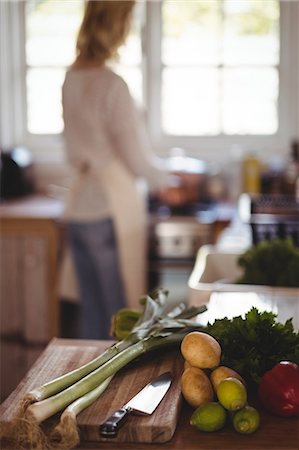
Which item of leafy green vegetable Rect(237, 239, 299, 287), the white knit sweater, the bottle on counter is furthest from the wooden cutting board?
the bottle on counter

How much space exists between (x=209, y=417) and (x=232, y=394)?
51 mm

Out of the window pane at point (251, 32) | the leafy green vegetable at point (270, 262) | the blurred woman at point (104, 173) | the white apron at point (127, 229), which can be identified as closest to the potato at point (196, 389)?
the leafy green vegetable at point (270, 262)

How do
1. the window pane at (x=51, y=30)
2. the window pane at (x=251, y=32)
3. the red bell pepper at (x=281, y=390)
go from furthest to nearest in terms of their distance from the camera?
the window pane at (x=51, y=30)
the window pane at (x=251, y=32)
the red bell pepper at (x=281, y=390)

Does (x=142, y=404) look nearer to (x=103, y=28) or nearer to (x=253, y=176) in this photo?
(x=103, y=28)

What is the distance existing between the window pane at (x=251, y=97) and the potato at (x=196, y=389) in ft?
10.6

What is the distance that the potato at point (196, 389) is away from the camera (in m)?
1.33

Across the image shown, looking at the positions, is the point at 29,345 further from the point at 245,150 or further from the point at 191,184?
the point at 245,150

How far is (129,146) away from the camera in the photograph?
10.9 ft

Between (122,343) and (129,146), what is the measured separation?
6.21ft

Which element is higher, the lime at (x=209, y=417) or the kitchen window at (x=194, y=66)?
the kitchen window at (x=194, y=66)

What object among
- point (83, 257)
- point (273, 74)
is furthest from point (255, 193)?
point (83, 257)

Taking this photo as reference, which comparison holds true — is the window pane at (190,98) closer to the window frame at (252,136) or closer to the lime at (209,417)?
the window frame at (252,136)

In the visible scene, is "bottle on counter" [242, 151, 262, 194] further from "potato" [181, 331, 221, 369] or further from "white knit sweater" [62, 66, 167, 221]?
"potato" [181, 331, 221, 369]

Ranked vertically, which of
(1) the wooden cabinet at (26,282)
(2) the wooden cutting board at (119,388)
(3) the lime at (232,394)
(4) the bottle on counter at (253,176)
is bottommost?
(1) the wooden cabinet at (26,282)
